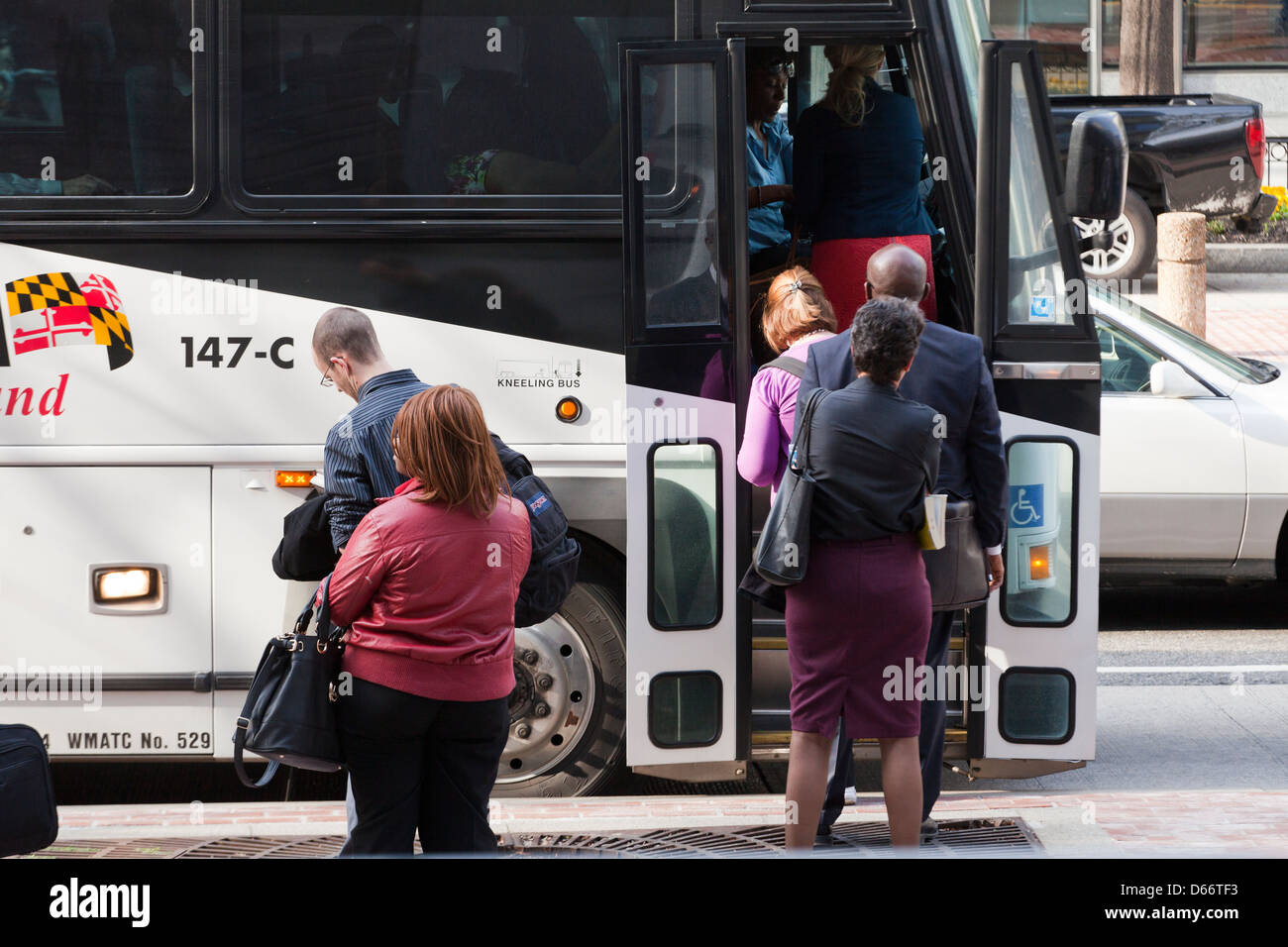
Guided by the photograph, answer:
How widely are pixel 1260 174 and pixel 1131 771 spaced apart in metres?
12.0

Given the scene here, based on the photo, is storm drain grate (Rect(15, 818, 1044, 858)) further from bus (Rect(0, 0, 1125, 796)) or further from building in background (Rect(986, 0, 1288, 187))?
building in background (Rect(986, 0, 1288, 187))

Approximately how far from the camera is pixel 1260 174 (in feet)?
54.6

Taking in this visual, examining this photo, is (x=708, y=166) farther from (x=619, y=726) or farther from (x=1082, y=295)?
(x=619, y=726)

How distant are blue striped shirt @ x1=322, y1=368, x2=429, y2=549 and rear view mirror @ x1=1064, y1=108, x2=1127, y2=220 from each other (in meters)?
2.39

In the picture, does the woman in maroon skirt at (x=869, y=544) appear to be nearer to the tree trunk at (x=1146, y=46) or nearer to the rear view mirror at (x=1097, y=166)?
the rear view mirror at (x=1097, y=166)

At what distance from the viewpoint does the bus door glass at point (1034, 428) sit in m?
5.20

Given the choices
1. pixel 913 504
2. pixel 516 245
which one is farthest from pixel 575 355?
pixel 913 504

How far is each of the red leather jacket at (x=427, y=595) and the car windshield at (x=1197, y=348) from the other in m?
5.74

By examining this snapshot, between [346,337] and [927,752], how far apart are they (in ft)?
7.53

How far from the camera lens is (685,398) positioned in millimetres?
5230

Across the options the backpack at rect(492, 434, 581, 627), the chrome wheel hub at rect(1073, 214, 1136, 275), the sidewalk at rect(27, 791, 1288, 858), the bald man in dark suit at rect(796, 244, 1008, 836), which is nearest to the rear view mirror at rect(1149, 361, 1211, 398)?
the sidewalk at rect(27, 791, 1288, 858)

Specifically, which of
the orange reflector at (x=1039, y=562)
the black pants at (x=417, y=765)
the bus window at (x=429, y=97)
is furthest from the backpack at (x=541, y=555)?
the orange reflector at (x=1039, y=562)

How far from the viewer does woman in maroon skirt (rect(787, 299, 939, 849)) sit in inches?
169

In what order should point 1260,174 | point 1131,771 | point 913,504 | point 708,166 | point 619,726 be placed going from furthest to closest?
1. point 1260,174
2. point 1131,771
3. point 619,726
4. point 708,166
5. point 913,504
